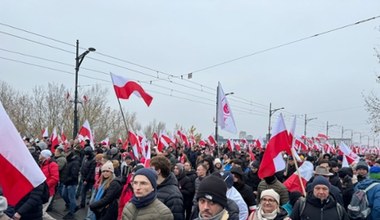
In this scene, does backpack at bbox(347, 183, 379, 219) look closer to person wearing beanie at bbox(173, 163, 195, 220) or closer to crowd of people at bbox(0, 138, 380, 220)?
crowd of people at bbox(0, 138, 380, 220)

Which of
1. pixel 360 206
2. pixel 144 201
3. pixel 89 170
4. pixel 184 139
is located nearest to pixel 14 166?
pixel 144 201

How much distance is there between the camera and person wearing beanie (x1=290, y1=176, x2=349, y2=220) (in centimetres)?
505

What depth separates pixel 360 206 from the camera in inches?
233

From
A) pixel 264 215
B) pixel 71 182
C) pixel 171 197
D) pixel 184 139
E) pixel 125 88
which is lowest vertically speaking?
pixel 71 182

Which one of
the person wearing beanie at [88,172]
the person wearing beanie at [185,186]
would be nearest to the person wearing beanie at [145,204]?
the person wearing beanie at [185,186]

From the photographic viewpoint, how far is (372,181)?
6043 millimetres

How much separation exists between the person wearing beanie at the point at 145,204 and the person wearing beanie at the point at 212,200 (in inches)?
37.8

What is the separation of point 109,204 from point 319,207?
9.96 ft

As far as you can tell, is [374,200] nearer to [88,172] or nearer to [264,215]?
[264,215]

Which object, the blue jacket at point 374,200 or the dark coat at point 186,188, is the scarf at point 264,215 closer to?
the blue jacket at point 374,200

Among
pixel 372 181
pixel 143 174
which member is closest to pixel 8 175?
pixel 143 174

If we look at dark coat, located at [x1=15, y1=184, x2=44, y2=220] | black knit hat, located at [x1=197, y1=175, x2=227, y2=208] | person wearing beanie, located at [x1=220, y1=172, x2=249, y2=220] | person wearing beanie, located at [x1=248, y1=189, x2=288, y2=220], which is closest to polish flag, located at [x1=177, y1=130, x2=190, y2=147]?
person wearing beanie, located at [x1=220, y1=172, x2=249, y2=220]

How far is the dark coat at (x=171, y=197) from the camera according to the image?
507cm

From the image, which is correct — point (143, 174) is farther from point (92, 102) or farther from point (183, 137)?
point (92, 102)
